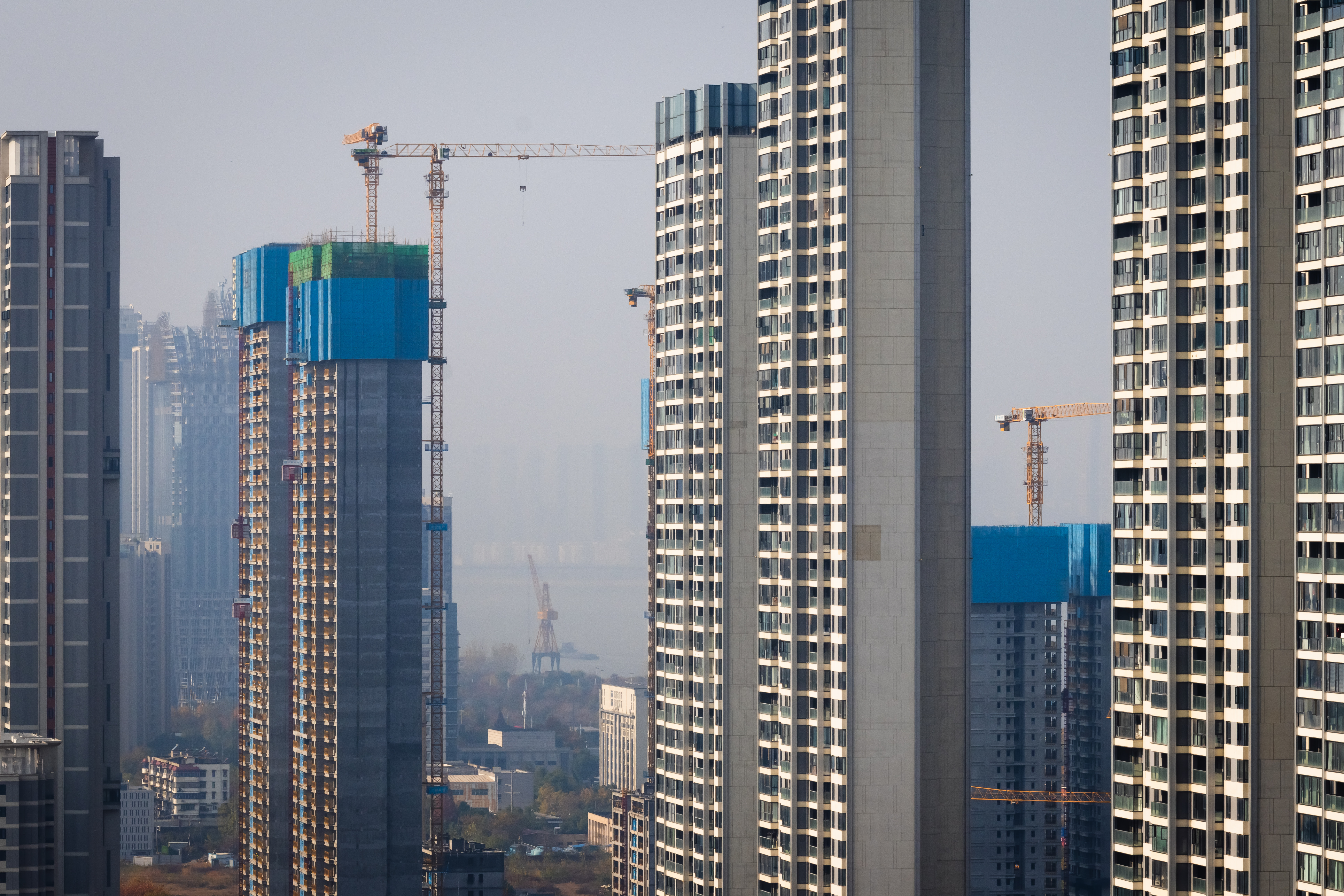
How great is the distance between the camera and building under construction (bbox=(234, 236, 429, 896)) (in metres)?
129

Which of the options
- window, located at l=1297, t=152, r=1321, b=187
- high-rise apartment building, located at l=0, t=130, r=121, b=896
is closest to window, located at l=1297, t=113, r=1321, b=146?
window, located at l=1297, t=152, r=1321, b=187

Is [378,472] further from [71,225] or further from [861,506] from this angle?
[861,506]

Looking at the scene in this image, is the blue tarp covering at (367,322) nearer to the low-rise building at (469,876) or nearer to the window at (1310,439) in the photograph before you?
the low-rise building at (469,876)

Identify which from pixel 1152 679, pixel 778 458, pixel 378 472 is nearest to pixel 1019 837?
pixel 378 472

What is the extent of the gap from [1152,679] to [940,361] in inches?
752

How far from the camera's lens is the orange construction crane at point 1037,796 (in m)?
128

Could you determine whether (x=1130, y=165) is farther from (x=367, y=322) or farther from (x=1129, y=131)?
(x=367, y=322)

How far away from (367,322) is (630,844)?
4606 centimetres

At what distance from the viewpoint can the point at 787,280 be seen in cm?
7481

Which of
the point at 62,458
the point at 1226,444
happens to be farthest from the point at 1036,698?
the point at 1226,444

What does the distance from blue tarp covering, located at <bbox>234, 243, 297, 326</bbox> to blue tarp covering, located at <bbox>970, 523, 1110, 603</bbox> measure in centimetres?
5858

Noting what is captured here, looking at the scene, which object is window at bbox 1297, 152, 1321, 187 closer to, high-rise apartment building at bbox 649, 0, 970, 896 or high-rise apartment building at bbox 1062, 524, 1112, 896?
high-rise apartment building at bbox 649, 0, 970, 896

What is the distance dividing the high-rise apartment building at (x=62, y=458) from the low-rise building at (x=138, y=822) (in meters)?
93.2

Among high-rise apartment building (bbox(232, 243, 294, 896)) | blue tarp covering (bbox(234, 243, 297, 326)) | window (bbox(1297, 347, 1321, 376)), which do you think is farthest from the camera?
blue tarp covering (bbox(234, 243, 297, 326))
